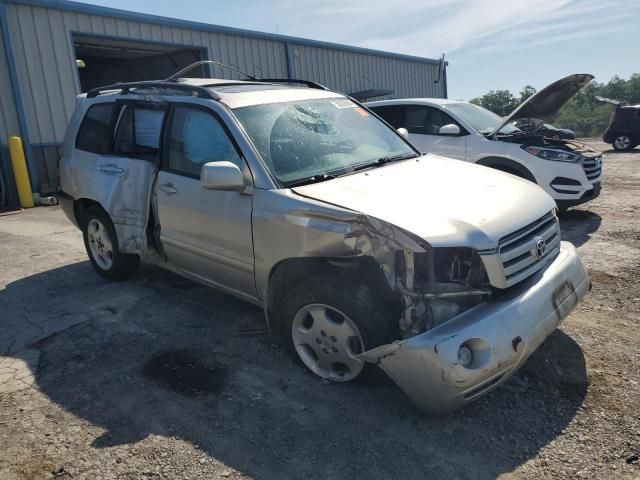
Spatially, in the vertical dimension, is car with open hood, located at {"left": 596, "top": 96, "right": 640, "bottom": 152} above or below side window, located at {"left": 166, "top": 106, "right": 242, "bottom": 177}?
below

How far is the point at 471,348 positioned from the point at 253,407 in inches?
51.9

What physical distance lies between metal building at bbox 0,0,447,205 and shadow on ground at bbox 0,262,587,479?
8.58 meters

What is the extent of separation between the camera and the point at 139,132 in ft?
15.3

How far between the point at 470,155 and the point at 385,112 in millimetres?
1773

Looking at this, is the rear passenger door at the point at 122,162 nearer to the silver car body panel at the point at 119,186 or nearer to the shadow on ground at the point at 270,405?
the silver car body panel at the point at 119,186

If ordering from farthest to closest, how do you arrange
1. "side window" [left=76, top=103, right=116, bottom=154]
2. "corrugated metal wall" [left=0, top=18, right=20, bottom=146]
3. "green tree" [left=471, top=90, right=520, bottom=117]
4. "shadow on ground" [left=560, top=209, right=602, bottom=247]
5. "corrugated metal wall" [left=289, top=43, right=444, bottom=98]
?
"green tree" [left=471, top=90, right=520, bottom=117], "corrugated metal wall" [left=289, top=43, right=444, bottom=98], "corrugated metal wall" [left=0, top=18, right=20, bottom=146], "shadow on ground" [left=560, top=209, right=602, bottom=247], "side window" [left=76, top=103, right=116, bottom=154]

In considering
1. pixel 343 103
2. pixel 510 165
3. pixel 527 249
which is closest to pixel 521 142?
pixel 510 165

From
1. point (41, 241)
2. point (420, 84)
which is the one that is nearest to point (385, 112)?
point (41, 241)

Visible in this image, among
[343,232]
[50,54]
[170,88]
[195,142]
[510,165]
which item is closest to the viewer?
[343,232]

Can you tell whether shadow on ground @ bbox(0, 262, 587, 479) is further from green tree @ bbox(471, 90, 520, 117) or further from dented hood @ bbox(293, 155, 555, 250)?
green tree @ bbox(471, 90, 520, 117)

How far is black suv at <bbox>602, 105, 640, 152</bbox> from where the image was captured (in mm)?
17047

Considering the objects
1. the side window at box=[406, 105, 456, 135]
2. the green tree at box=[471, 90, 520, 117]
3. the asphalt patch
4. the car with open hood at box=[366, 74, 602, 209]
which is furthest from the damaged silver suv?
the green tree at box=[471, 90, 520, 117]

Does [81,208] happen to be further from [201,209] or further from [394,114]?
[394,114]

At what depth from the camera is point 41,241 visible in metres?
7.30
